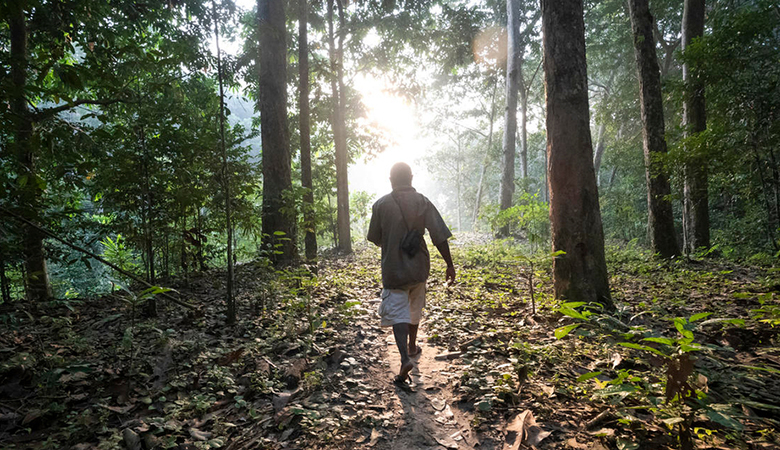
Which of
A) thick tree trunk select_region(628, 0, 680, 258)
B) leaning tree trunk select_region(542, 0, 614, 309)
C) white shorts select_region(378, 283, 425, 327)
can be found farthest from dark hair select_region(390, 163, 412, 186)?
thick tree trunk select_region(628, 0, 680, 258)

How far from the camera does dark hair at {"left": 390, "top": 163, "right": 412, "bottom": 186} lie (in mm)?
3764

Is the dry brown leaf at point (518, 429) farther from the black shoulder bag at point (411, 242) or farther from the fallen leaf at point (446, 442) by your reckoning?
the black shoulder bag at point (411, 242)

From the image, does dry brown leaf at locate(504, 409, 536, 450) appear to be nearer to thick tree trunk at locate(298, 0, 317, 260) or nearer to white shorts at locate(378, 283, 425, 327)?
white shorts at locate(378, 283, 425, 327)

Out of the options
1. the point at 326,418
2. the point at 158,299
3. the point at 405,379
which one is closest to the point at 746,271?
the point at 405,379

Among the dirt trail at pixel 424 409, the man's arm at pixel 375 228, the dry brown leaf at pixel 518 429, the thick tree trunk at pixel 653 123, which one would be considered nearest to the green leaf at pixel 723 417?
the dry brown leaf at pixel 518 429

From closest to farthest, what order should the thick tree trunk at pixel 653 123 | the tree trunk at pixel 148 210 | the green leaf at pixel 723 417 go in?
the green leaf at pixel 723 417 → the tree trunk at pixel 148 210 → the thick tree trunk at pixel 653 123

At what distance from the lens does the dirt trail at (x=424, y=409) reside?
2.46 metres

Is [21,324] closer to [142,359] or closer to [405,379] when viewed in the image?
[142,359]

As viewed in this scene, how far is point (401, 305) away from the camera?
3502 mm

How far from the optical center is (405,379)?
3336 mm

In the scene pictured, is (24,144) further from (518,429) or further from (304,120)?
(304,120)

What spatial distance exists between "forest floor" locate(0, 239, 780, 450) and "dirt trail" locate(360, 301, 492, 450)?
15 millimetres

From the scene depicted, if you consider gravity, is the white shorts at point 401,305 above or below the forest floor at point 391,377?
above

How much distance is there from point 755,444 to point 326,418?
2638 millimetres
